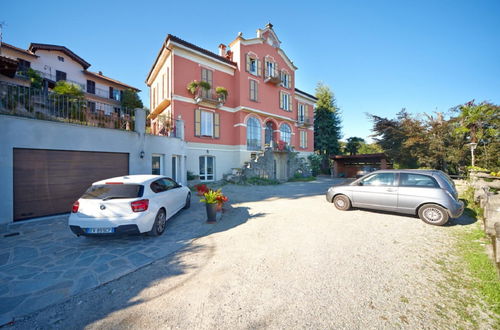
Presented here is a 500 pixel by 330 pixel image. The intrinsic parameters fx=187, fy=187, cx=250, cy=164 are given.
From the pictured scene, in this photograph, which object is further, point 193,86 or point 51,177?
point 193,86

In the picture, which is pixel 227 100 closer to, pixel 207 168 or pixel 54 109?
pixel 207 168

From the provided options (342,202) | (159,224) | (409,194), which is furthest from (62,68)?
(409,194)

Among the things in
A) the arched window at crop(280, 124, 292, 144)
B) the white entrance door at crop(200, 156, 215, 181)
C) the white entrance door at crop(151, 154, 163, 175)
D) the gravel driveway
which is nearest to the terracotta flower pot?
the gravel driveway

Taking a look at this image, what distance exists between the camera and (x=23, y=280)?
9.93ft

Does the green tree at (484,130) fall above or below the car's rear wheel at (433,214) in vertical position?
above

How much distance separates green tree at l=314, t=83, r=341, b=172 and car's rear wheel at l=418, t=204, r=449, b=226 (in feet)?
78.7

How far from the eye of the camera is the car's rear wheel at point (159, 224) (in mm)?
4646

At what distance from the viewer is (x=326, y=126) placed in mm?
29141

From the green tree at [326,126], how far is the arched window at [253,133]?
1410cm

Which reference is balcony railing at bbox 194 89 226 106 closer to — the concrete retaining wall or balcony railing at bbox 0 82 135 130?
the concrete retaining wall

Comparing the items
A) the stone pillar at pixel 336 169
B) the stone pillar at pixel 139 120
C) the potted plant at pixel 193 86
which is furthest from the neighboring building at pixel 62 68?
the stone pillar at pixel 336 169

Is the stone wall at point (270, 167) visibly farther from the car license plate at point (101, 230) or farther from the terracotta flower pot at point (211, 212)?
the car license plate at point (101, 230)

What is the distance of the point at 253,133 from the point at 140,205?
1499 centimetres

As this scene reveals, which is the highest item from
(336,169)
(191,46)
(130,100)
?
(191,46)
